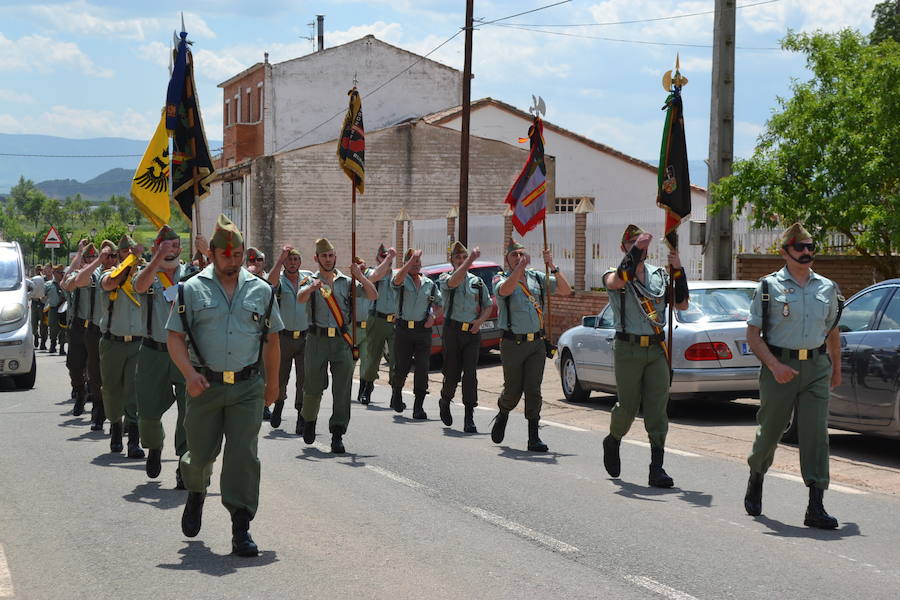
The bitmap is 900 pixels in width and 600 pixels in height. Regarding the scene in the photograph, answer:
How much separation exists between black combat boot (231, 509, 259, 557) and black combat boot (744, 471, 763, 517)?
331 cm

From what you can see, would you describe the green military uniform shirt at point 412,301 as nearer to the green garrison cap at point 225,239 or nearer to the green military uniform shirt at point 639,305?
the green military uniform shirt at point 639,305

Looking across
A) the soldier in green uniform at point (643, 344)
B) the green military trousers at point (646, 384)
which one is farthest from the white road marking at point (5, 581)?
the soldier in green uniform at point (643, 344)

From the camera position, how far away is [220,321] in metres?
7.10

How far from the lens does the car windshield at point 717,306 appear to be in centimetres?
1369

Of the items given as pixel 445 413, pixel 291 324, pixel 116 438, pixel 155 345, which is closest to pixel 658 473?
pixel 155 345

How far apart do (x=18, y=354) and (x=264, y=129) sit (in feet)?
107

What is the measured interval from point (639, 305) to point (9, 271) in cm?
1278

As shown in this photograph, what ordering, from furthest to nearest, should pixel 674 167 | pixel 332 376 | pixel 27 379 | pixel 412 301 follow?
pixel 27 379
pixel 412 301
pixel 332 376
pixel 674 167

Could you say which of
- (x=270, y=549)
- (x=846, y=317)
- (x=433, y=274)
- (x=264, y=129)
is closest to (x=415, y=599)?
(x=270, y=549)

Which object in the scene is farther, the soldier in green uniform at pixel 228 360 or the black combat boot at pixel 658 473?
the black combat boot at pixel 658 473

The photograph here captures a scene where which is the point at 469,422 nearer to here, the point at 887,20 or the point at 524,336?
the point at 524,336

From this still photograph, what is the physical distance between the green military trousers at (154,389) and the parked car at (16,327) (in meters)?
9.42

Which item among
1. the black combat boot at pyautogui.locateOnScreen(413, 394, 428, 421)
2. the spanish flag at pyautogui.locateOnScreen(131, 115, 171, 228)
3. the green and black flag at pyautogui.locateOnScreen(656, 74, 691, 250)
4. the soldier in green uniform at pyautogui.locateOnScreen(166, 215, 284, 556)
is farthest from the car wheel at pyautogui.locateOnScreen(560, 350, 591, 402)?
the soldier in green uniform at pyautogui.locateOnScreen(166, 215, 284, 556)

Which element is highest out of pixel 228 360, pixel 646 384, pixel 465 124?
pixel 465 124
